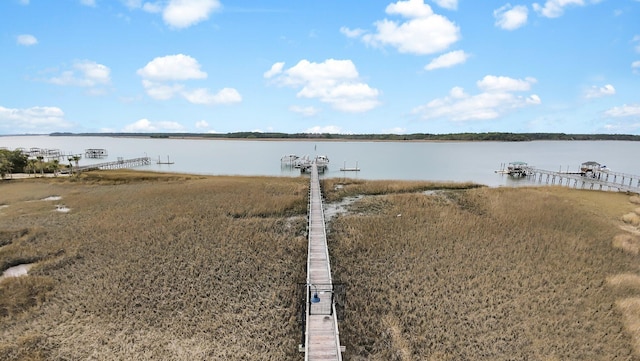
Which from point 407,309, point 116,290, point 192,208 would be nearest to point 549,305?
point 407,309

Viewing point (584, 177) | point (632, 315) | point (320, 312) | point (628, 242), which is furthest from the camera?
point (584, 177)

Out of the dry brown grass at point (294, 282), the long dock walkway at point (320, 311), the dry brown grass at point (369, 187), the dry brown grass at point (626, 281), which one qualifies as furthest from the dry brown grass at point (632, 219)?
the long dock walkway at point (320, 311)

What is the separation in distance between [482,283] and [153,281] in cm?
1798

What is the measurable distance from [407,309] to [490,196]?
91.3 feet

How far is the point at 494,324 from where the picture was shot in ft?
49.5

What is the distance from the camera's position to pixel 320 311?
14961 millimetres

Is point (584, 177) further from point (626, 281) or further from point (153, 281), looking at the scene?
point (153, 281)

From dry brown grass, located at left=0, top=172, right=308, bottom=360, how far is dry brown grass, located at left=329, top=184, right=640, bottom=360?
3767 mm

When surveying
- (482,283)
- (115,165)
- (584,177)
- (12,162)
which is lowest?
(482,283)

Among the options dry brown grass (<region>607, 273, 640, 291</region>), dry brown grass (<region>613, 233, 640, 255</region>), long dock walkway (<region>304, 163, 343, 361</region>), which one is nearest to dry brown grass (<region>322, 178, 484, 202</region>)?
long dock walkway (<region>304, 163, 343, 361</region>)

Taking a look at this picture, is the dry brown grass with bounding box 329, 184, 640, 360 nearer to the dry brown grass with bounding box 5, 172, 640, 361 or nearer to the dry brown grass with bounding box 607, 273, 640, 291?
the dry brown grass with bounding box 5, 172, 640, 361

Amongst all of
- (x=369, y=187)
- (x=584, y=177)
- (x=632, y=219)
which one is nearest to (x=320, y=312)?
(x=632, y=219)

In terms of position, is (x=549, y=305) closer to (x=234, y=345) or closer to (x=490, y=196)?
(x=234, y=345)

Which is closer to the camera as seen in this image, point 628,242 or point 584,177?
point 628,242
